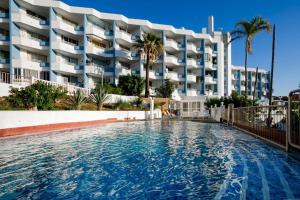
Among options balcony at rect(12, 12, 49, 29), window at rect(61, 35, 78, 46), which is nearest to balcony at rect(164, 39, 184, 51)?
window at rect(61, 35, 78, 46)

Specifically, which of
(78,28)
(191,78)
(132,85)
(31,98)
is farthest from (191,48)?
(31,98)

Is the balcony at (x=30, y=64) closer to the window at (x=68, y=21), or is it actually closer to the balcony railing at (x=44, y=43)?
the balcony railing at (x=44, y=43)

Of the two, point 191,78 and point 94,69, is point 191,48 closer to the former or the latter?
point 191,78

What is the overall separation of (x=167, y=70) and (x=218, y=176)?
5295 cm

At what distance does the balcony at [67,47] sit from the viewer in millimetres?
42953

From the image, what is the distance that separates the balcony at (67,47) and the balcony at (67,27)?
7.27 ft

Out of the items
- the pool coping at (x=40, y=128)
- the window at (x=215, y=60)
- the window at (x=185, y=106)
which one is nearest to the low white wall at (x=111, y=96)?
the pool coping at (x=40, y=128)

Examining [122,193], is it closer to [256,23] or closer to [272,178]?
[272,178]

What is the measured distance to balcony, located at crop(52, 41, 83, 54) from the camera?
4295 cm

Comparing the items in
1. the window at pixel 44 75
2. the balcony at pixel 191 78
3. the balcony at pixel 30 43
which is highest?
the balcony at pixel 30 43

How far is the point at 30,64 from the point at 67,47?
265 inches

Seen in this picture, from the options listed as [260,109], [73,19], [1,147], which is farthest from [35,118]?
[73,19]

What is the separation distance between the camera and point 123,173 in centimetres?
651

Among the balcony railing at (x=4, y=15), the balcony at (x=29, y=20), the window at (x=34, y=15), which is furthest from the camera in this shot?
the window at (x=34, y=15)
